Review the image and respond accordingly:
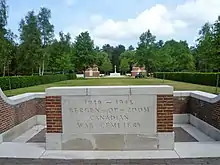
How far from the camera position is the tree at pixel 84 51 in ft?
208

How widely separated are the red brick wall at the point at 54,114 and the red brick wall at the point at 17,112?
1.39 m

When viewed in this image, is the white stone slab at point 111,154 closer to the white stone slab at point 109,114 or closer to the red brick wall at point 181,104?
the white stone slab at point 109,114

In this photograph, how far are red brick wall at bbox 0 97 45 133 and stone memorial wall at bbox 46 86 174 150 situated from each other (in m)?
1.49

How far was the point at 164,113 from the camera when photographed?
5.90m

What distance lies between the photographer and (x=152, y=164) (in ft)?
16.3

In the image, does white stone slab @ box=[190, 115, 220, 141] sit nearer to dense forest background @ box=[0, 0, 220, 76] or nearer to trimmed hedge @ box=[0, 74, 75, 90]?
dense forest background @ box=[0, 0, 220, 76]

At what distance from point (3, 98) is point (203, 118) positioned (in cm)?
524

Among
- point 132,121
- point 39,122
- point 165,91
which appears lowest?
point 39,122

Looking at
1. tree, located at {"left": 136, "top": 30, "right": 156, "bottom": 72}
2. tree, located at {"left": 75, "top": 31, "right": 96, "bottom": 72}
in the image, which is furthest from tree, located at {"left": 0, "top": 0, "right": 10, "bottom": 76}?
tree, located at {"left": 136, "top": 30, "right": 156, "bottom": 72}

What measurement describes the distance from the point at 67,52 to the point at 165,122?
5165 cm

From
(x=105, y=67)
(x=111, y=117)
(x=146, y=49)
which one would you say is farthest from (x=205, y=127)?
(x=105, y=67)

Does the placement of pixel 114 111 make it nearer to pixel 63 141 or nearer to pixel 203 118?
pixel 63 141

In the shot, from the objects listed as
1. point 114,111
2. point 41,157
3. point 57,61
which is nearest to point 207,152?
point 114,111

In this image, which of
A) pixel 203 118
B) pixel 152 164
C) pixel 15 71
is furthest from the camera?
pixel 15 71
